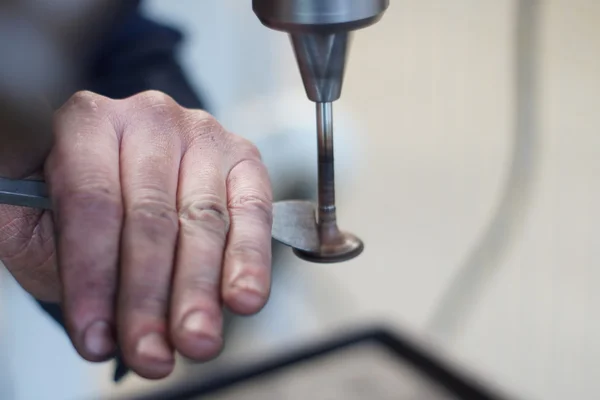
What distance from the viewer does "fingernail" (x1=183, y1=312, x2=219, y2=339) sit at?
0.59 ft

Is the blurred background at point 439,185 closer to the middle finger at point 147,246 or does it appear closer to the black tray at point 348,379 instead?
the black tray at point 348,379

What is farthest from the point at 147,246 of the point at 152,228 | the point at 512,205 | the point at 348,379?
the point at 512,205

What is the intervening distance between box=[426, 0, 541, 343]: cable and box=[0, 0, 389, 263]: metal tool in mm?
249

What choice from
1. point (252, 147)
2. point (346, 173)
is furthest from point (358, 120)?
point (252, 147)

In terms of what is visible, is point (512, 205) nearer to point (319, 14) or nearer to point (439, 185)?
point (439, 185)

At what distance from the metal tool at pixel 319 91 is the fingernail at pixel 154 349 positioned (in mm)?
66

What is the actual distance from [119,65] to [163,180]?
0.65ft

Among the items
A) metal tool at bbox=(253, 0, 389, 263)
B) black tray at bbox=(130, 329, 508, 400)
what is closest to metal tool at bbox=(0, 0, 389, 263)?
metal tool at bbox=(253, 0, 389, 263)

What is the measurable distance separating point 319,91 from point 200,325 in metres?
0.08

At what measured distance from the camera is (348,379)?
15.6 inches

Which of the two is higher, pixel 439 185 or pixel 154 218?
pixel 154 218

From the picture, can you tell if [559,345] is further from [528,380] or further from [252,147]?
[252,147]

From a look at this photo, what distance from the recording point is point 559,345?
18.8 inches

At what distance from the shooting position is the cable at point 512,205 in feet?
1.43
